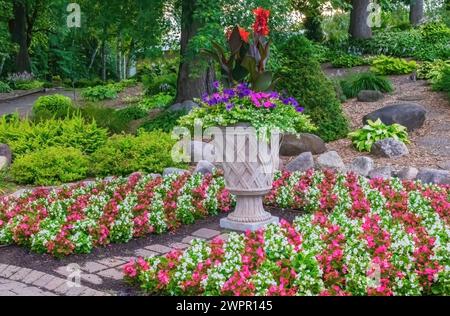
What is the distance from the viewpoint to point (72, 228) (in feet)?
18.8

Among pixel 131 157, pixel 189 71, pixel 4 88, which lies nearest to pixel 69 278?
pixel 131 157

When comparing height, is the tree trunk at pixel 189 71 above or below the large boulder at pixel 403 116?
above

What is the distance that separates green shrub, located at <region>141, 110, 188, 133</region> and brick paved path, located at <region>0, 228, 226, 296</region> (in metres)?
6.45

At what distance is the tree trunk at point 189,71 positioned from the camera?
12.0 m

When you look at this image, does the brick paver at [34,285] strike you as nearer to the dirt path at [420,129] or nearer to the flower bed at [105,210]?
the flower bed at [105,210]

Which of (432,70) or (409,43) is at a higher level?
(409,43)

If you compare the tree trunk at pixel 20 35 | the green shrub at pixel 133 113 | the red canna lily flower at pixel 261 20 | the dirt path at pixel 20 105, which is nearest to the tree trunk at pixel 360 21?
the green shrub at pixel 133 113

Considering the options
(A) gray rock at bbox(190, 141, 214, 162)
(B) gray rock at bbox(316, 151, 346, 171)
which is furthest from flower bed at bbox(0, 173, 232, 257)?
(B) gray rock at bbox(316, 151, 346, 171)

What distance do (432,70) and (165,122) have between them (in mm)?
6433

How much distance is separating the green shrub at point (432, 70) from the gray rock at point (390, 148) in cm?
464

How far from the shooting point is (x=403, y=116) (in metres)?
10.9

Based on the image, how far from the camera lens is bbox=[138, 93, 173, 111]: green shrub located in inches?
603

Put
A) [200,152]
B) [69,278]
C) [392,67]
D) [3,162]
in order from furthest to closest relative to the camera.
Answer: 1. [392,67]
2. [200,152]
3. [3,162]
4. [69,278]

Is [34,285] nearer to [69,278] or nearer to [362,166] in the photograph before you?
[69,278]
